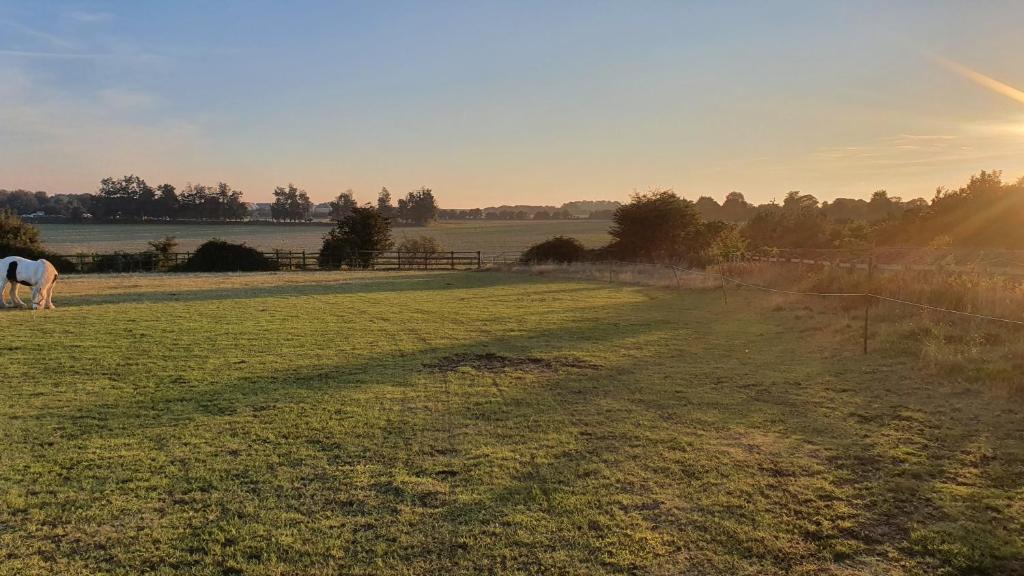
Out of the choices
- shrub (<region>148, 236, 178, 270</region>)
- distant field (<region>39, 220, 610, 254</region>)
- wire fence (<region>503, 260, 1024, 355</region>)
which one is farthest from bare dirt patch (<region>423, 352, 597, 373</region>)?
distant field (<region>39, 220, 610, 254</region>)

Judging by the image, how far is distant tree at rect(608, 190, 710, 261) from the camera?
117ft

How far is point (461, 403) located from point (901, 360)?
6769mm

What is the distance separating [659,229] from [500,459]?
32929 millimetres

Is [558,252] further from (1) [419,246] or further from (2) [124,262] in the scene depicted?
(2) [124,262]

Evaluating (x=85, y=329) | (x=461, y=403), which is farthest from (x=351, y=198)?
(x=461, y=403)

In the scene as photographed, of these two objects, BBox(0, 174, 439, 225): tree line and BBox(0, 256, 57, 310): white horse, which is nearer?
BBox(0, 256, 57, 310): white horse

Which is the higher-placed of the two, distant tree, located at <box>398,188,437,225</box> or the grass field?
distant tree, located at <box>398,188,437,225</box>

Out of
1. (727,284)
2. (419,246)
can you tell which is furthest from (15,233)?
(727,284)

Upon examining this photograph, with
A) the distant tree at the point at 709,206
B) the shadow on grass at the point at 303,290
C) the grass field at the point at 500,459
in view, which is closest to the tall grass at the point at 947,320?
the grass field at the point at 500,459

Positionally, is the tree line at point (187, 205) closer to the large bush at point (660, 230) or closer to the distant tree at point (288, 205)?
the distant tree at point (288, 205)

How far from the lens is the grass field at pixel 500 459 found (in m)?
3.40

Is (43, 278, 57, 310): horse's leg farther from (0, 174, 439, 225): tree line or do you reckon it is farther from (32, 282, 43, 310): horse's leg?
(0, 174, 439, 225): tree line

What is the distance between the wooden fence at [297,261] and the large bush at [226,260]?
0.59 metres

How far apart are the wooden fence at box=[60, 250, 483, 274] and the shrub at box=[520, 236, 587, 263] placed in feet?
11.6
